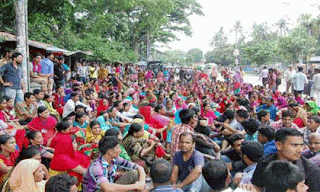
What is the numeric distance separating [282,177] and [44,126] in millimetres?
4248

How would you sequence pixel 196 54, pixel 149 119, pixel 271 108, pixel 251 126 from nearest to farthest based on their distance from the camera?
pixel 251 126, pixel 149 119, pixel 271 108, pixel 196 54

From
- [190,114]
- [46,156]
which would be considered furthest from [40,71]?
[190,114]

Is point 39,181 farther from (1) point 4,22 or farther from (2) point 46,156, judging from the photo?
(1) point 4,22

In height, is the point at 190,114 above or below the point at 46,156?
above

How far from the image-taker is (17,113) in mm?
6250

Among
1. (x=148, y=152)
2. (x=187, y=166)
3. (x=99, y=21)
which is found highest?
(x=99, y=21)

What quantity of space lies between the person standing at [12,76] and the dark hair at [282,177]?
6.18 m

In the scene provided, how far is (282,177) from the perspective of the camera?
2.09 metres

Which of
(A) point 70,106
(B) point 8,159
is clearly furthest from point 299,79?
(B) point 8,159

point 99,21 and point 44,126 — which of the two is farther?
point 99,21

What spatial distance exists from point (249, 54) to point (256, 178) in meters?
45.4

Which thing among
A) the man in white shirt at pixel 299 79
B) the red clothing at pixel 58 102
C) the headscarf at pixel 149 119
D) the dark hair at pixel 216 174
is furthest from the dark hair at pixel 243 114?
the man in white shirt at pixel 299 79

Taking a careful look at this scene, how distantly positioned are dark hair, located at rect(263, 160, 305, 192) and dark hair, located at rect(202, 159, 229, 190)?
0.70 meters

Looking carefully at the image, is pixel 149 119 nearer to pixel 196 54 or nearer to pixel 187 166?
pixel 187 166
